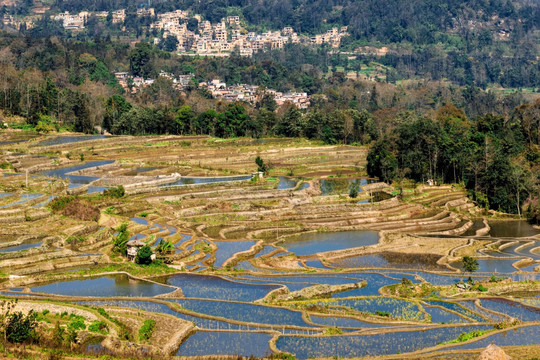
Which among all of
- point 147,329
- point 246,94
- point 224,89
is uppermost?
point 224,89

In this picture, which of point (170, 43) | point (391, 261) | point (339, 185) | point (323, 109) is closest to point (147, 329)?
point (391, 261)

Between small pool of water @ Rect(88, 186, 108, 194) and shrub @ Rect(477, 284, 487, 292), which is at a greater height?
small pool of water @ Rect(88, 186, 108, 194)

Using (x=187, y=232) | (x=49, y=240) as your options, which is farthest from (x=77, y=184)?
(x=49, y=240)

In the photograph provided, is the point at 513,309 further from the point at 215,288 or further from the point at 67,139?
the point at 67,139


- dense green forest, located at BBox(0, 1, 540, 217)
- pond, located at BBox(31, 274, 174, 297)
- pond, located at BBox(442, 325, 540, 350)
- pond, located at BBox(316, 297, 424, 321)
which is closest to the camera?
pond, located at BBox(442, 325, 540, 350)

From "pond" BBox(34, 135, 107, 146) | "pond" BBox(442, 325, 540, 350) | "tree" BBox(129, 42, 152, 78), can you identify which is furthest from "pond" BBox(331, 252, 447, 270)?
"tree" BBox(129, 42, 152, 78)

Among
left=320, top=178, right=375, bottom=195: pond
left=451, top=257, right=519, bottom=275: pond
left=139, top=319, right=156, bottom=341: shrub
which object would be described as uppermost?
left=139, top=319, right=156, bottom=341: shrub

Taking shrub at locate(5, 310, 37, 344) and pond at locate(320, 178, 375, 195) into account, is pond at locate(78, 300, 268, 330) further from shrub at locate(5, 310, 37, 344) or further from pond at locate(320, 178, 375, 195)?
pond at locate(320, 178, 375, 195)
